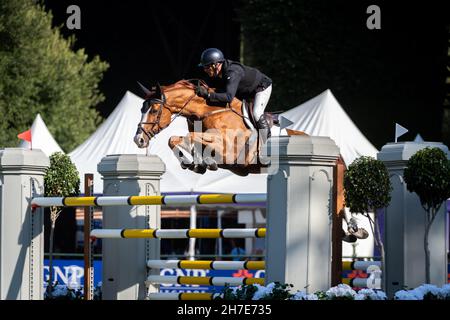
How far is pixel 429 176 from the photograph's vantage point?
27.3 ft

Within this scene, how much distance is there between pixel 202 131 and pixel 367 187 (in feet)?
12.1

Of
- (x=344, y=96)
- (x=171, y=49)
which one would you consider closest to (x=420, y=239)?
(x=344, y=96)

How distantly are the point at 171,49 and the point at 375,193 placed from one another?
96.4ft

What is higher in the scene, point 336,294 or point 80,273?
point 336,294

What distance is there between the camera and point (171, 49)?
37.5 m

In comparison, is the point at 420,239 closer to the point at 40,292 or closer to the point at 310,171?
the point at 310,171

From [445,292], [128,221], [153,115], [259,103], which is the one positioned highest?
[259,103]

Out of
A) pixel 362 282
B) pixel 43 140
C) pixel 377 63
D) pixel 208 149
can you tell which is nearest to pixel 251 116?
pixel 208 149

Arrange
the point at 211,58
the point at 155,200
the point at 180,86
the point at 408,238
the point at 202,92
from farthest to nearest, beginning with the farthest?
the point at 180,86, the point at 202,92, the point at 211,58, the point at 155,200, the point at 408,238

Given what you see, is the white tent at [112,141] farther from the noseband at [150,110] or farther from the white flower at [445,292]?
the white flower at [445,292]

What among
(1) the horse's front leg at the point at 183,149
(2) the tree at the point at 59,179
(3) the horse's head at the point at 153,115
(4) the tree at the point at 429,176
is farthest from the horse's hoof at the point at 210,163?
(4) the tree at the point at 429,176

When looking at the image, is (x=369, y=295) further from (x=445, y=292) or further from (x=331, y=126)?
(x=331, y=126)

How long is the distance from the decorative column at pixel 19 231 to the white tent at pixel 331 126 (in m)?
10.4

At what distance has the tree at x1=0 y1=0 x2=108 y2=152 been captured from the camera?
94.8 feet
